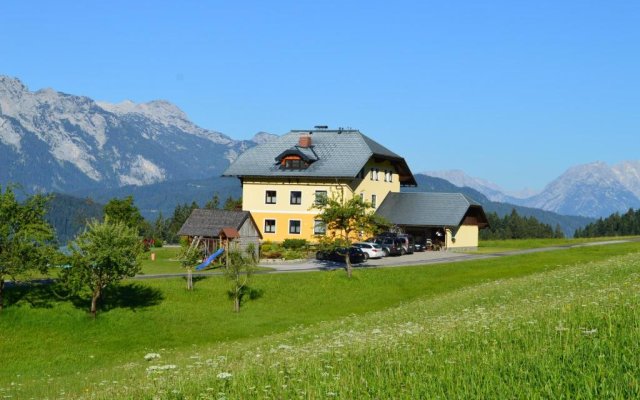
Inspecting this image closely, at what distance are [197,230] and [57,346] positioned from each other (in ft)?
112

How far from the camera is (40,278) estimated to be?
167 ft

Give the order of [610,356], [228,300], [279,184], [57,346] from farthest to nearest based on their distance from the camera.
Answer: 1. [279,184]
2. [228,300]
3. [57,346]
4. [610,356]

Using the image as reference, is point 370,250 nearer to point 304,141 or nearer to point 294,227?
point 294,227

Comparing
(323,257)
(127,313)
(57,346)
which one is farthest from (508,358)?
(323,257)

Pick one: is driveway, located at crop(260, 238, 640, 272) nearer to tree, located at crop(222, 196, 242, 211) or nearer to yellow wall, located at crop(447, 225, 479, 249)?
yellow wall, located at crop(447, 225, 479, 249)

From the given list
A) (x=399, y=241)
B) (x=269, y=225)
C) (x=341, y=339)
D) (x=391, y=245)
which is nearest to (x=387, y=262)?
(x=391, y=245)

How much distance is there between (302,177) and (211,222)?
1540 cm

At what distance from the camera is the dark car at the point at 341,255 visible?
6788 centimetres

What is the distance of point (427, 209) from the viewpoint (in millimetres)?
85250

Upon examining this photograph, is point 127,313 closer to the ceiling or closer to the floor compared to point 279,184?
closer to the floor

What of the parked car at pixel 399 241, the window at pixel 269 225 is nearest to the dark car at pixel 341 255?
the parked car at pixel 399 241

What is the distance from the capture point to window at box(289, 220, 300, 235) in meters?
83.1

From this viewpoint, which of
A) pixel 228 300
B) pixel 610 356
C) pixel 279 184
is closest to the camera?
pixel 610 356

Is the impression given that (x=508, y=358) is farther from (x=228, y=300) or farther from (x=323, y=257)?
(x=323, y=257)
